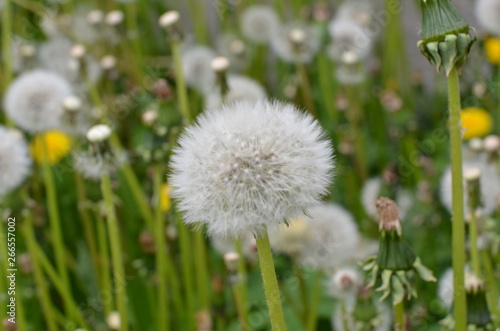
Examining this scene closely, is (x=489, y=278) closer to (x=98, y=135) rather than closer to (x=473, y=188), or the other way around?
(x=473, y=188)

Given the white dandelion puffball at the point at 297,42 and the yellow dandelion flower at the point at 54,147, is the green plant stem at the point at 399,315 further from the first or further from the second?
the yellow dandelion flower at the point at 54,147

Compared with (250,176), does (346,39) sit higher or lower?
higher

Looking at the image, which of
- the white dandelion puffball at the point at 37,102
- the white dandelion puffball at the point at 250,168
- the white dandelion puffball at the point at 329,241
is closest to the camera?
the white dandelion puffball at the point at 250,168

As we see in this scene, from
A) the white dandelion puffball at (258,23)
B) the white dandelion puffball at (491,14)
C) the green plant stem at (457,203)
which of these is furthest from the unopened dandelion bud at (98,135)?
the white dandelion puffball at (258,23)

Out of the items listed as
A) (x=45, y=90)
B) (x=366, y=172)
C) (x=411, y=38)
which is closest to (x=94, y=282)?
(x=45, y=90)

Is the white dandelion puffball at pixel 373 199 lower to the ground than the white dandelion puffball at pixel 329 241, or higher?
higher

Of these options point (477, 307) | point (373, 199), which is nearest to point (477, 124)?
point (373, 199)
